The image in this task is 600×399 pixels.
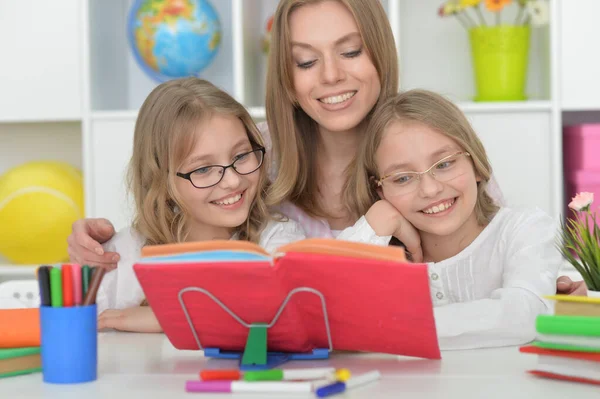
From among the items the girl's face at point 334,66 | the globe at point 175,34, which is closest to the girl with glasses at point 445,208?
the girl's face at point 334,66

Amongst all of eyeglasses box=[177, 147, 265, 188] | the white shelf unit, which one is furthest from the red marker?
the white shelf unit

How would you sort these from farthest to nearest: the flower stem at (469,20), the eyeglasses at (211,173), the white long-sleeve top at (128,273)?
1. the flower stem at (469,20)
2. the white long-sleeve top at (128,273)
3. the eyeglasses at (211,173)

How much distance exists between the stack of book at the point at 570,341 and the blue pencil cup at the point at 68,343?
0.50m

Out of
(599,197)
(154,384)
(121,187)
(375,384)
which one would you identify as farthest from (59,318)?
(599,197)

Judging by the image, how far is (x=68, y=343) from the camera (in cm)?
99

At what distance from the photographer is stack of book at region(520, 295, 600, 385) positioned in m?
0.93

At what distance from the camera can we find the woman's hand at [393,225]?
160cm

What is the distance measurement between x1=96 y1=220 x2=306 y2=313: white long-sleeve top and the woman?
0.11 ft

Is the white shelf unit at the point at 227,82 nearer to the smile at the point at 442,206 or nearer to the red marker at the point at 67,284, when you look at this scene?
the smile at the point at 442,206

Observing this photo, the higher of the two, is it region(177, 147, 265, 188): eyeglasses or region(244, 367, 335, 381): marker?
region(177, 147, 265, 188): eyeglasses

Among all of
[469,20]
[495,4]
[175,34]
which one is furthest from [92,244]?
[469,20]

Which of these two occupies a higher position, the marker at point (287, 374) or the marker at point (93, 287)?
the marker at point (93, 287)

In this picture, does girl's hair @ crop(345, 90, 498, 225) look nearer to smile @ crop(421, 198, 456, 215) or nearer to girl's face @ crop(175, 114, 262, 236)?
smile @ crop(421, 198, 456, 215)

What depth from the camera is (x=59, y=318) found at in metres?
0.98
